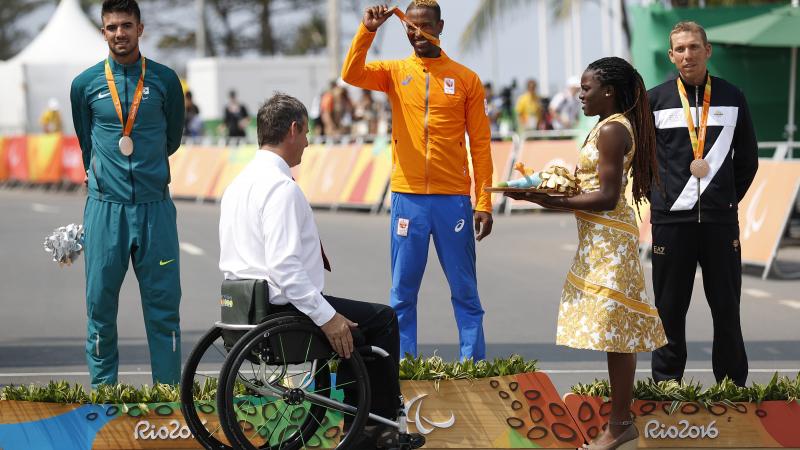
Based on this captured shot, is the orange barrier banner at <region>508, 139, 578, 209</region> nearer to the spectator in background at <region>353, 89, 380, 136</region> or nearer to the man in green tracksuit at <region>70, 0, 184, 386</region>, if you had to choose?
the spectator in background at <region>353, 89, 380, 136</region>

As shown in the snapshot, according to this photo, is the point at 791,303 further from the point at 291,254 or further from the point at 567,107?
the point at 567,107

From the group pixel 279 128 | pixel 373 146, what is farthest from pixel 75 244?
pixel 373 146

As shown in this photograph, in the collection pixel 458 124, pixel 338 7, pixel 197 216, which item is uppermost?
pixel 338 7

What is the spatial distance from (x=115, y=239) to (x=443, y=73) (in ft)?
6.44

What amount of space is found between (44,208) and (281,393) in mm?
20967

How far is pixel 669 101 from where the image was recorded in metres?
7.55

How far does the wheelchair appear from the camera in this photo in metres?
6.07

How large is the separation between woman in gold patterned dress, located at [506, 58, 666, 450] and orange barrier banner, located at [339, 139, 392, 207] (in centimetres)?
1587

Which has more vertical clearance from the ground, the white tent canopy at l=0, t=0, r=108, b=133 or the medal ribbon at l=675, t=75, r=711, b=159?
the white tent canopy at l=0, t=0, r=108, b=133

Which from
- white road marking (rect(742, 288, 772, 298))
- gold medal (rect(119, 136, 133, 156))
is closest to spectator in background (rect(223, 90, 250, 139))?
white road marking (rect(742, 288, 772, 298))

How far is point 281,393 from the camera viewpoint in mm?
6160

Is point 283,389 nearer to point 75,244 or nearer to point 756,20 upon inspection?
point 75,244

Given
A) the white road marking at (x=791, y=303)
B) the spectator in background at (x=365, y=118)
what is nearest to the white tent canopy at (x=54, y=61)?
the spectator in background at (x=365, y=118)

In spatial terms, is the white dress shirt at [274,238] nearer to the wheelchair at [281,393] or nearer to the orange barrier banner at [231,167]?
the wheelchair at [281,393]
